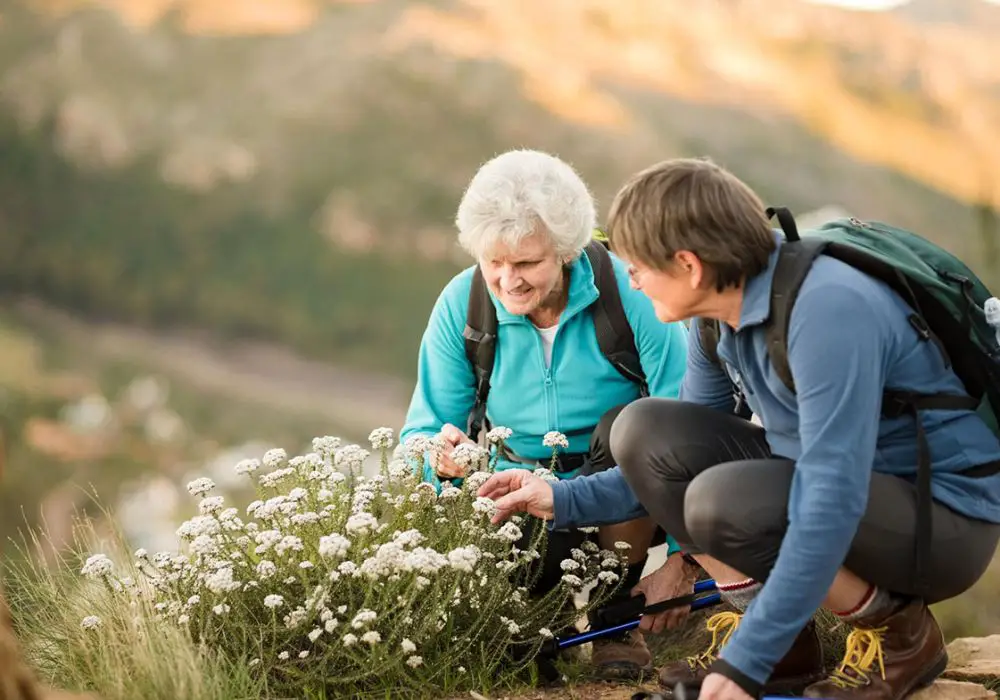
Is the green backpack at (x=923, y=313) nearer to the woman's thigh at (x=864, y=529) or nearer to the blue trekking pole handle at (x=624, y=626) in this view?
the woman's thigh at (x=864, y=529)

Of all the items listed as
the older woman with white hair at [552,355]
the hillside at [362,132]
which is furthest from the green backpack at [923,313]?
the hillside at [362,132]

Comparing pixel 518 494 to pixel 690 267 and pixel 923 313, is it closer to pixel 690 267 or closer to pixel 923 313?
pixel 690 267

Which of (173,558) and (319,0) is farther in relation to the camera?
(319,0)

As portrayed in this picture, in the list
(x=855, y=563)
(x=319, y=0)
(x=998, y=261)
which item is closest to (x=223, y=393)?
(x=319, y=0)

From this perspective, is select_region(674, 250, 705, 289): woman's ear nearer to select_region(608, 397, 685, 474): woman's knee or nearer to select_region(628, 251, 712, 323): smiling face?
select_region(628, 251, 712, 323): smiling face

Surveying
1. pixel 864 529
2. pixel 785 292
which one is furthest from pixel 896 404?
pixel 785 292

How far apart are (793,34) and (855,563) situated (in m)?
12.1

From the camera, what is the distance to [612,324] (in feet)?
12.4

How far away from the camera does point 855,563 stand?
2.84 metres

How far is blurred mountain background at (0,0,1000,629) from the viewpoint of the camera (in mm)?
11297

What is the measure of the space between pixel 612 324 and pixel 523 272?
0.36 meters

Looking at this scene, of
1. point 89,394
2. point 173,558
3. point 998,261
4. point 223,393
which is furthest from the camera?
point 223,393

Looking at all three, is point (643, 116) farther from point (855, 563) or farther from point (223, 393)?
point (855, 563)

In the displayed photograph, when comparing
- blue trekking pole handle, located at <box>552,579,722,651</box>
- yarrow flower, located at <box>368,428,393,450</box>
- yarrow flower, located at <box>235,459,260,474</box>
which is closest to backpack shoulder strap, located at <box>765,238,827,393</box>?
blue trekking pole handle, located at <box>552,579,722,651</box>
